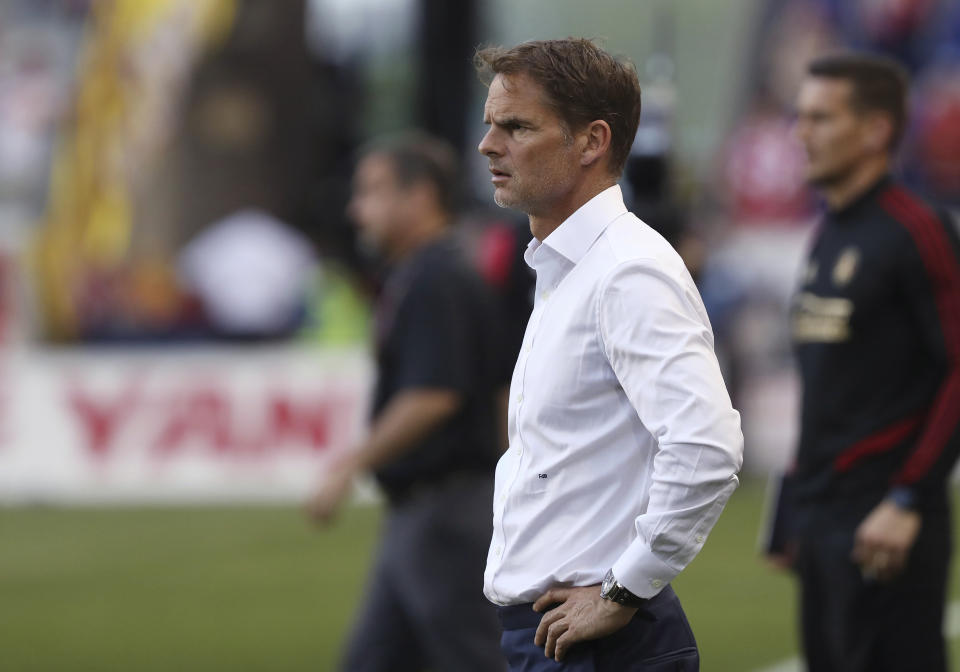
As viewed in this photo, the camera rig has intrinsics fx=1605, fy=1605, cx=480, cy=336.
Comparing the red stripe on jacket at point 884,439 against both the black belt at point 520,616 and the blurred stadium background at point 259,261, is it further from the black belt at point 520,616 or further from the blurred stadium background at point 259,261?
the blurred stadium background at point 259,261

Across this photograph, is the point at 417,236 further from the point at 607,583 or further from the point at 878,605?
the point at 607,583

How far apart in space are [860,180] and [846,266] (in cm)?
29

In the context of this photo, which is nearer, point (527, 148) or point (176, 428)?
point (527, 148)

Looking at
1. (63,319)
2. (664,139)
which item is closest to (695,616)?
(664,139)

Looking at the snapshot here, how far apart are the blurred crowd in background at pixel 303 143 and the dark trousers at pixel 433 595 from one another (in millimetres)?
8811

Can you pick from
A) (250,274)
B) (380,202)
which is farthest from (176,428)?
(380,202)

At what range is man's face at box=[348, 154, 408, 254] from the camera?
588 centimetres

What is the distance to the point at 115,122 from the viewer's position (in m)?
18.7

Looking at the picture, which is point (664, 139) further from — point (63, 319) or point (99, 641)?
point (63, 319)

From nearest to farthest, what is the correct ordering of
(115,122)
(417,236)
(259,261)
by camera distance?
(417,236) → (259,261) → (115,122)

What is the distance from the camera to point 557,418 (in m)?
3.05

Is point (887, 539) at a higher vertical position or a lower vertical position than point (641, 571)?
lower

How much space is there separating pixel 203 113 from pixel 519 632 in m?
17.1

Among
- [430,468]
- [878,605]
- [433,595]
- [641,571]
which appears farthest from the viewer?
[430,468]
